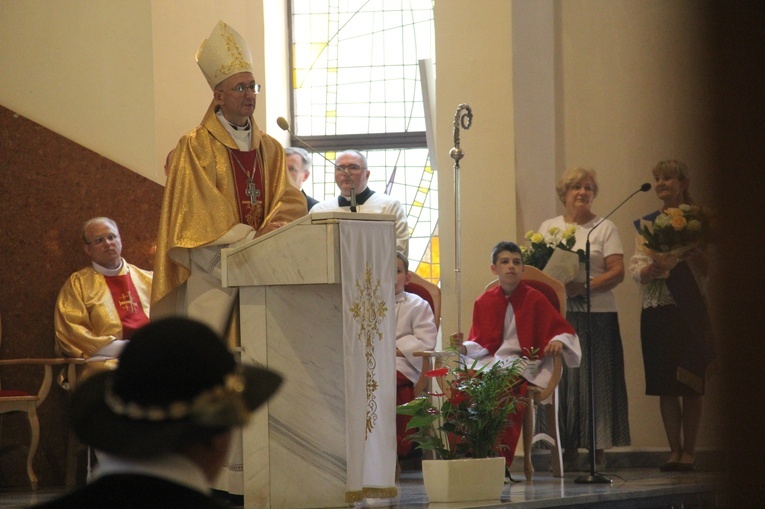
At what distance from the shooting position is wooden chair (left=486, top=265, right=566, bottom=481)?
20.8 ft

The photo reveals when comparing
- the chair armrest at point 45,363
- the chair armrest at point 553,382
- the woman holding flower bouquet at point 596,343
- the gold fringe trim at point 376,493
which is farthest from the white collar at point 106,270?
the gold fringe trim at point 376,493

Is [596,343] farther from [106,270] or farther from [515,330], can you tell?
[106,270]

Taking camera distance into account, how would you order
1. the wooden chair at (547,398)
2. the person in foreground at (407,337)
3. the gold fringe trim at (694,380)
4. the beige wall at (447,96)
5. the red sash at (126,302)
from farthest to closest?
the beige wall at (447,96) < the red sash at (126,302) < the person in foreground at (407,337) < the wooden chair at (547,398) < the gold fringe trim at (694,380)

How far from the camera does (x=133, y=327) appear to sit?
6.89 metres

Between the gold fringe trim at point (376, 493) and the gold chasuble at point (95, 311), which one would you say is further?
the gold chasuble at point (95, 311)

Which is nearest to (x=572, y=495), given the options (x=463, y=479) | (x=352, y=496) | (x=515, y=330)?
(x=463, y=479)

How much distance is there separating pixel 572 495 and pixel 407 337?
2032mm

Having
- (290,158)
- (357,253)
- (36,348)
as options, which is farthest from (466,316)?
(357,253)

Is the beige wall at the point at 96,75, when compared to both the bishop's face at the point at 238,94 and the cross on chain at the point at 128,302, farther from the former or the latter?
the bishop's face at the point at 238,94

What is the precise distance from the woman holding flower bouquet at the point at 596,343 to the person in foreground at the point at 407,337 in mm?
1038

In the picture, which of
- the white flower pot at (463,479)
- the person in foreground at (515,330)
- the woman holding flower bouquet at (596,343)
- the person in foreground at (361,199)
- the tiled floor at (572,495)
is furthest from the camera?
the person in foreground at (361,199)

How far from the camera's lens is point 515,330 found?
671cm

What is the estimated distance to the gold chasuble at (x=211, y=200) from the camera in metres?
4.86

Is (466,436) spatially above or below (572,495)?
above
